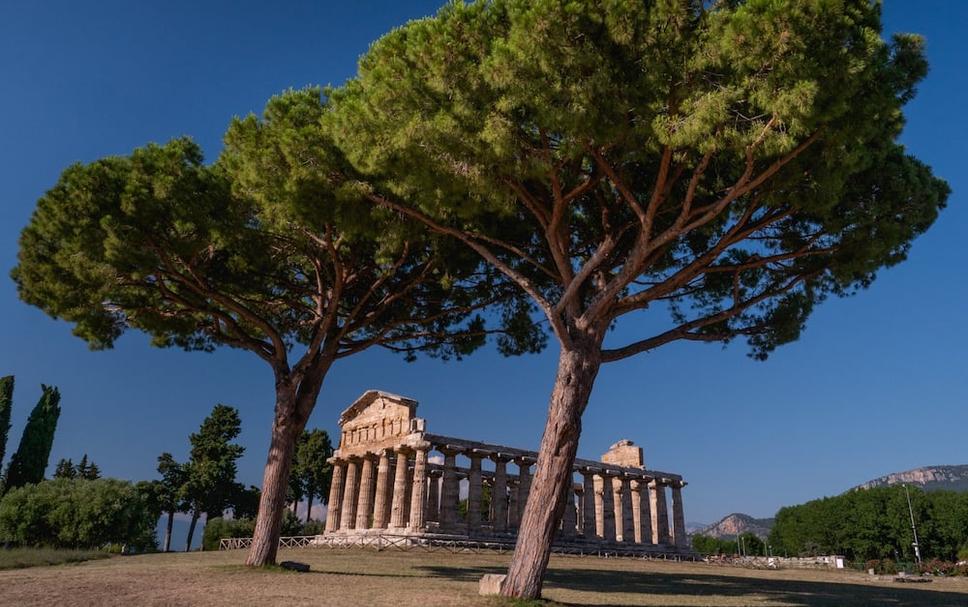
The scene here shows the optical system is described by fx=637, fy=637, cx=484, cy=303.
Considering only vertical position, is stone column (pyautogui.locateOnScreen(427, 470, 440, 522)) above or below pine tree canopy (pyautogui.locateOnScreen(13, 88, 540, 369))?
below

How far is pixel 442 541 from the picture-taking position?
33.6 m

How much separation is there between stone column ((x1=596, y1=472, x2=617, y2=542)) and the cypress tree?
39991mm

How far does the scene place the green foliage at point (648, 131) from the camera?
9.48 m

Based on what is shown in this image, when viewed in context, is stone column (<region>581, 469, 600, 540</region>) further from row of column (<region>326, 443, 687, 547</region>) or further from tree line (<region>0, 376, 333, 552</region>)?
tree line (<region>0, 376, 333, 552</region>)

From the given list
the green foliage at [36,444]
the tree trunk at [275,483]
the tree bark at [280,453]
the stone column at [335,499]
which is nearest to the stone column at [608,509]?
the stone column at [335,499]

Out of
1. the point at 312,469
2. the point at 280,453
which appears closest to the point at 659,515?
the point at 312,469

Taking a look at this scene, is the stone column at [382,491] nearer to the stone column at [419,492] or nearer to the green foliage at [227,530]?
the stone column at [419,492]

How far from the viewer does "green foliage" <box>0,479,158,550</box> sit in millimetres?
31344

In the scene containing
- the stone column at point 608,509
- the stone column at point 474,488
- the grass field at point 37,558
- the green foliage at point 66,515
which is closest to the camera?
the grass field at point 37,558

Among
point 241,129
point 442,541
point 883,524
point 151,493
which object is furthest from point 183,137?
point 883,524

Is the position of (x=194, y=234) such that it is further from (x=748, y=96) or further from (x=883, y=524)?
(x=883, y=524)

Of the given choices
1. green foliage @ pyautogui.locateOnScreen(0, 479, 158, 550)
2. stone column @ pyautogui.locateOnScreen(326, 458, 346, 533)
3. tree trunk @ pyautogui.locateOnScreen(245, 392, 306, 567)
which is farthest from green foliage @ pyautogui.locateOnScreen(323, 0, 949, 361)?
stone column @ pyautogui.locateOnScreen(326, 458, 346, 533)

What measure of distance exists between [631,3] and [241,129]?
31.5 feet

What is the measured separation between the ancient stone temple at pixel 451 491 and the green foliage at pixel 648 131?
965 inches
